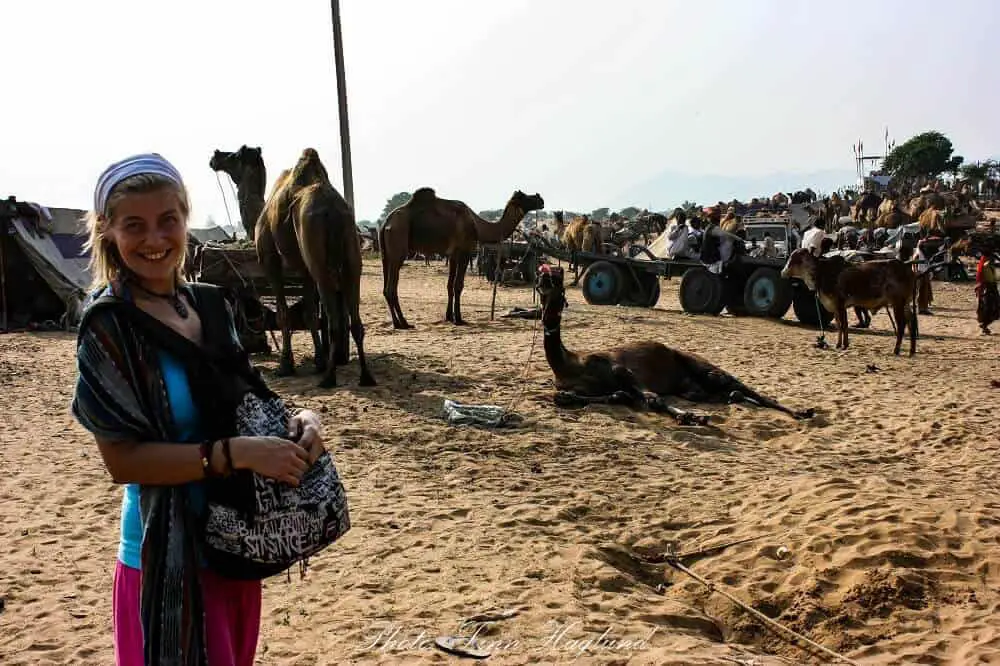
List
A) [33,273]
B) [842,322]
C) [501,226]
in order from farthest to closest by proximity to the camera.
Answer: [501,226] < [33,273] < [842,322]

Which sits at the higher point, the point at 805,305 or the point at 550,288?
the point at 550,288

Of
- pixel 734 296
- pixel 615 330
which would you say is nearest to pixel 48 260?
pixel 615 330

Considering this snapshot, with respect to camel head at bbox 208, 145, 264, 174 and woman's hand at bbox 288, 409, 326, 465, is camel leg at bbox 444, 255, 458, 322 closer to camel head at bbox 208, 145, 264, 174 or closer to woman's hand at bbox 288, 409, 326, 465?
camel head at bbox 208, 145, 264, 174

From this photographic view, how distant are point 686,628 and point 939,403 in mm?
6372

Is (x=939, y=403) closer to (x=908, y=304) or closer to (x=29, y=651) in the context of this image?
(x=908, y=304)

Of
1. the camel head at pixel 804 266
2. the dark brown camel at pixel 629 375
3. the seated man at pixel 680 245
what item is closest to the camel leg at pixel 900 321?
the camel head at pixel 804 266

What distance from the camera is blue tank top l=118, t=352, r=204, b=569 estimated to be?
2090mm

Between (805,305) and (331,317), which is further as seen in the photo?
(805,305)

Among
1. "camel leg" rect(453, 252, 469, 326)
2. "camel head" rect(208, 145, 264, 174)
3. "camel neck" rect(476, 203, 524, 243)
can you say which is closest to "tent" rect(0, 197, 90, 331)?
"camel head" rect(208, 145, 264, 174)

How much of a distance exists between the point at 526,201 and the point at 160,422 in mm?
15471

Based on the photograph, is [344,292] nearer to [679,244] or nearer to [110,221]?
[110,221]

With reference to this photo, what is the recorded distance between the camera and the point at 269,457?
81.4 inches

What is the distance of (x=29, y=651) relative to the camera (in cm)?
391

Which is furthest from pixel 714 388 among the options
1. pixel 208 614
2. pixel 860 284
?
pixel 208 614
